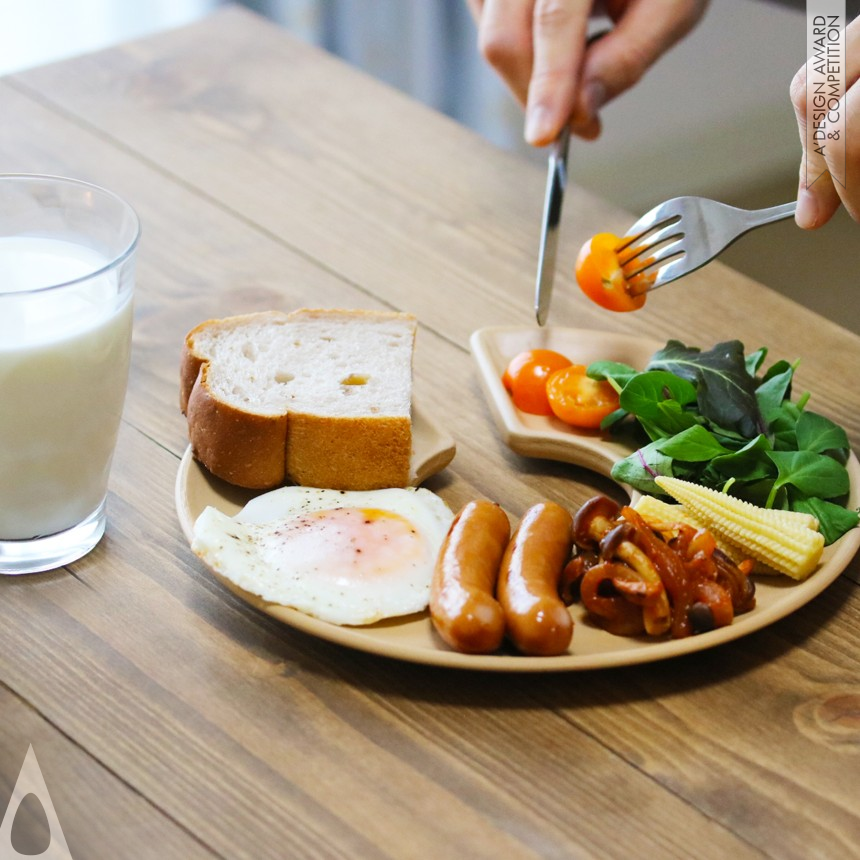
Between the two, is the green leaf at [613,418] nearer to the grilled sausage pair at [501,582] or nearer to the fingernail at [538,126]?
the grilled sausage pair at [501,582]

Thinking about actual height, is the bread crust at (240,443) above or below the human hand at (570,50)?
below

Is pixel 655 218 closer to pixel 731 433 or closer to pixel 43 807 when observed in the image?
pixel 731 433

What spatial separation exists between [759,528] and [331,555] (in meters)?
0.57

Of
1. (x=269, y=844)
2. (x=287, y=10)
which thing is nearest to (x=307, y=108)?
(x=269, y=844)

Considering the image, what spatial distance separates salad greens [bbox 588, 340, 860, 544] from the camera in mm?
1659

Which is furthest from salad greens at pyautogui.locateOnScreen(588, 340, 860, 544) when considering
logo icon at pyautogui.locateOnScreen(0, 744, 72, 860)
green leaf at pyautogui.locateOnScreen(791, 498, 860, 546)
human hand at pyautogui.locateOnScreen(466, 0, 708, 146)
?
logo icon at pyautogui.locateOnScreen(0, 744, 72, 860)

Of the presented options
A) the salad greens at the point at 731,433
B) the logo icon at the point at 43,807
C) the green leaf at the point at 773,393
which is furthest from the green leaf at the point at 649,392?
the logo icon at the point at 43,807

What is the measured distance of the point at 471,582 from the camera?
1.42 m

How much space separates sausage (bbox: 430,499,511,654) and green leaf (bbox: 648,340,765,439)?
0.41 metres

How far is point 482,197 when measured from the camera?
8.72 feet

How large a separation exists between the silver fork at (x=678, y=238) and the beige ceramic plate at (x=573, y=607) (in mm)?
153

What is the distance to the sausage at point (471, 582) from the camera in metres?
1.37

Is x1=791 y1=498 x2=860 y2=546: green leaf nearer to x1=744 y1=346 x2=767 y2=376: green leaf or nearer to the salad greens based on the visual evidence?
the salad greens

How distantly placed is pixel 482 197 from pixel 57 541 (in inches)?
55.5
